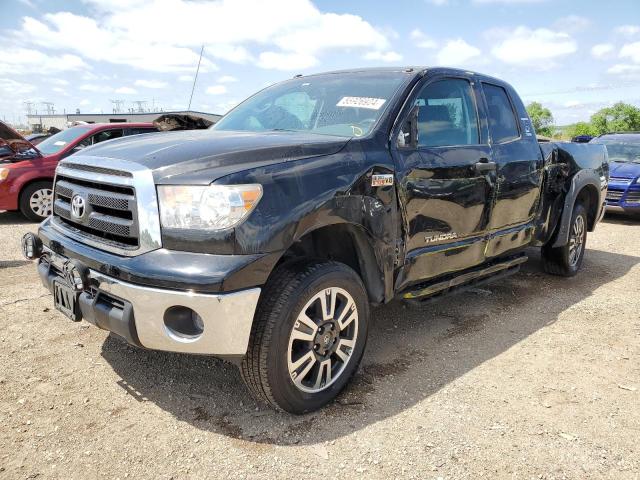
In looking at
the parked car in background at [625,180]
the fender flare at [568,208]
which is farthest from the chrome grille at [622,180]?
the fender flare at [568,208]

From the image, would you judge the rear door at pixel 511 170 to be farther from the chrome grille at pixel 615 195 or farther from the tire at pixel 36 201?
the tire at pixel 36 201

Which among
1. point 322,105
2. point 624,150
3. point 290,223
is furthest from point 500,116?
point 624,150

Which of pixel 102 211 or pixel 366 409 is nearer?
pixel 102 211

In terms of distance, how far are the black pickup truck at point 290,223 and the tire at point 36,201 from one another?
536cm

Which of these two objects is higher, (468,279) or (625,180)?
(625,180)

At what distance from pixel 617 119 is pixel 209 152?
34670mm


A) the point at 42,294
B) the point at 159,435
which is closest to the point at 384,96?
the point at 159,435

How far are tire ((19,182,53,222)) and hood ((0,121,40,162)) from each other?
47cm

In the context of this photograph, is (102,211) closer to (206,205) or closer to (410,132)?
(206,205)

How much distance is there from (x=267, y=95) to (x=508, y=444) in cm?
299

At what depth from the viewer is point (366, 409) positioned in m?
2.89

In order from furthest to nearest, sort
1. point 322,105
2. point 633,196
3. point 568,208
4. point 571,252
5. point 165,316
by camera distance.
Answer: point 633,196 < point 571,252 < point 568,208 < point 322,105 < point 165,316

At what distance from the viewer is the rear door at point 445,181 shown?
3266 mm

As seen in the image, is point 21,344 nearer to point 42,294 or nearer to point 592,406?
point 42,294
